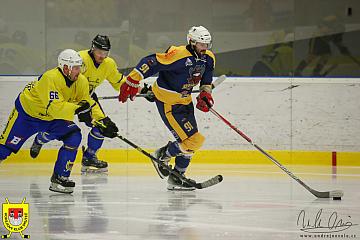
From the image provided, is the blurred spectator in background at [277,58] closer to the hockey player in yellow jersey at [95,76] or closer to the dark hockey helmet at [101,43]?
the hockey player in yellow jersey at [95,76]

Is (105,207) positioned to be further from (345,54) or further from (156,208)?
(345,54)

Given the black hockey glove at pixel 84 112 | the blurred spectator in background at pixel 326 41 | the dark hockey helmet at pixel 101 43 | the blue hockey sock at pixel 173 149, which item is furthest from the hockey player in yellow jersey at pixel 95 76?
the blurred spectator in background at pixel 326 41

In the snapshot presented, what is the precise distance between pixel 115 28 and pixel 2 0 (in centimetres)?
137

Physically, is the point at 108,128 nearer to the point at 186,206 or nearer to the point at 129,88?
the point at 129,88

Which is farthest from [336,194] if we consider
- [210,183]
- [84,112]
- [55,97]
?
[55,97]

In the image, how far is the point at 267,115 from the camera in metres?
10.3

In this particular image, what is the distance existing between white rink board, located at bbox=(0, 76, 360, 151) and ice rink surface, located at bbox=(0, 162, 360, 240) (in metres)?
0.95

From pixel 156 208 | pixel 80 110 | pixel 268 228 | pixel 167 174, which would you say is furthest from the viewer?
pixel 167 174

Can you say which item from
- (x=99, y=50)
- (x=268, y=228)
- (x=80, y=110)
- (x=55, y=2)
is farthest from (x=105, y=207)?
(x=55, y=2)

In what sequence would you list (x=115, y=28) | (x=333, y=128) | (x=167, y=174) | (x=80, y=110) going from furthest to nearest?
1. (x=115, y=28)
2. (x=333, y=128)
3. (x=167, y=174)
4. (x=80, y=110)

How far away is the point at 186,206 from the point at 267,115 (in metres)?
3.98

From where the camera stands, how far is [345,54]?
1081 centimetres

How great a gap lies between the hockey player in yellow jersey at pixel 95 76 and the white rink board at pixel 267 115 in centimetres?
111

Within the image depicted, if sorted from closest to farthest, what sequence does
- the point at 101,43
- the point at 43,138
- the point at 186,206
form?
the point at 186,206 < the point at 43,138 < the point at 101,43
